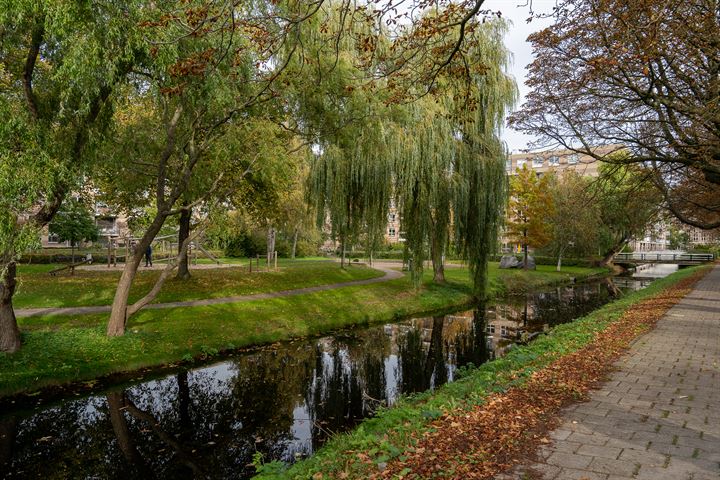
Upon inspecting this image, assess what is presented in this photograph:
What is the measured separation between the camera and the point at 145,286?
55.4ft

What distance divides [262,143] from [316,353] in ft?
Answer: 19.2

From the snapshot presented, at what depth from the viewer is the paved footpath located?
3.70m

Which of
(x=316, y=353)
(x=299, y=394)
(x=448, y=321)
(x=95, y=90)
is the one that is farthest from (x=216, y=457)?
(x=448, y=321)

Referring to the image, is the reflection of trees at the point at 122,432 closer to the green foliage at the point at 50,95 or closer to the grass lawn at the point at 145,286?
the green foliage at the point at 50,95

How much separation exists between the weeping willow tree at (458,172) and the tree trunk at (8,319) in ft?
39.0

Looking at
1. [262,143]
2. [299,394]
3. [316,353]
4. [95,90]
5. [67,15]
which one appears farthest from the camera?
[316,353]

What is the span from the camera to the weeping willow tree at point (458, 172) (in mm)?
16891

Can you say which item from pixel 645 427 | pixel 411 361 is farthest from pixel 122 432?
pixel 645 427

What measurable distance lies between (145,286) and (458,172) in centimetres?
1267

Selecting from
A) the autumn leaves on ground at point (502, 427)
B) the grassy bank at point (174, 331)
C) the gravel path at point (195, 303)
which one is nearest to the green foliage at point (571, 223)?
Result: the grassy bank at point (174, 331)

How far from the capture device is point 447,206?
18.1 m

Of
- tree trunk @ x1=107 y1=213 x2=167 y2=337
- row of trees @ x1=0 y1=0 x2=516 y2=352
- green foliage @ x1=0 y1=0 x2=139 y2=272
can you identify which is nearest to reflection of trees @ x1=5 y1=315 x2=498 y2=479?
tree trunk @ x1=107 y1=213 x2=167 y2=337

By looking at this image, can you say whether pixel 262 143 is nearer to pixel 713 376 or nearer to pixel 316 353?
pixel 316 353

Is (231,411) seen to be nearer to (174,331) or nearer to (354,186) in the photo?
(174,331)
